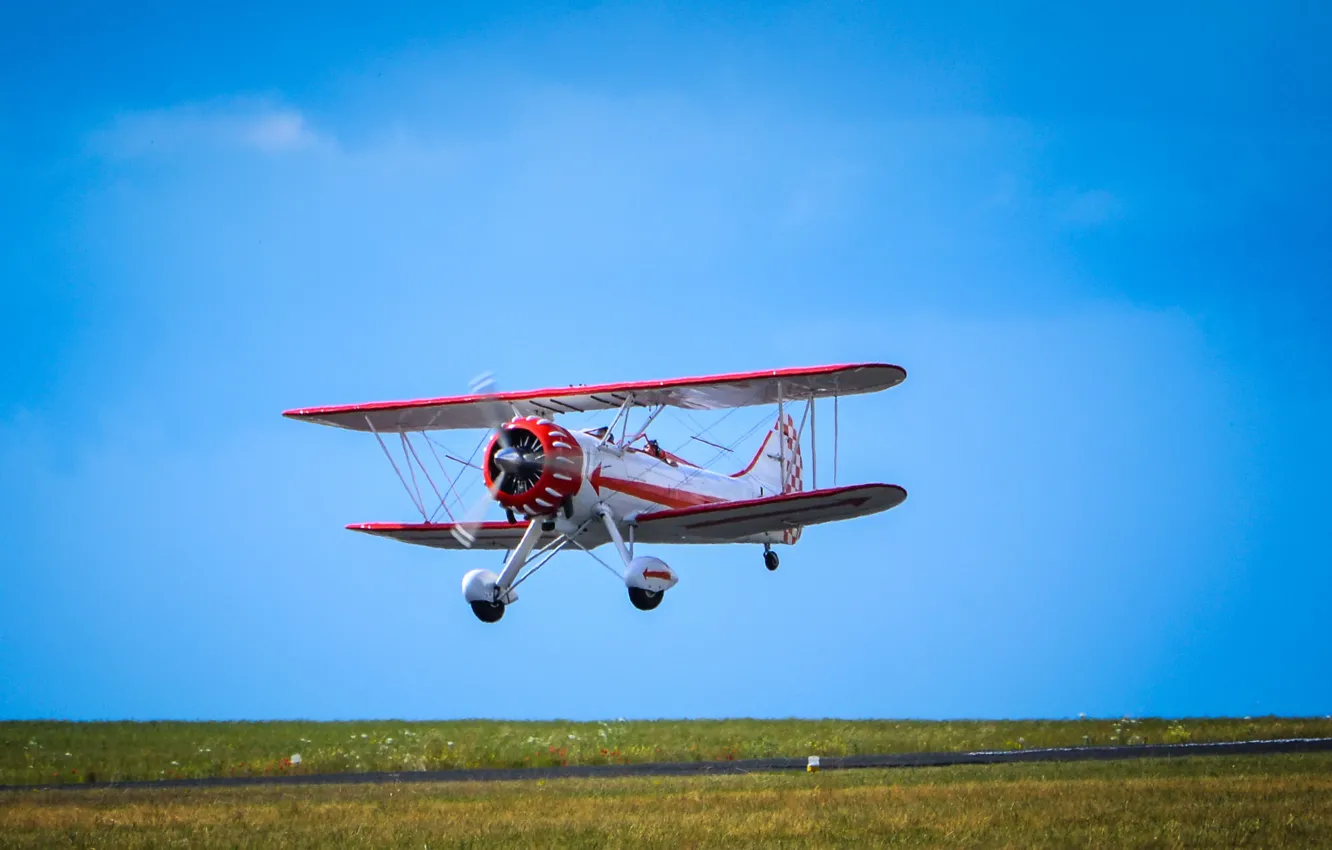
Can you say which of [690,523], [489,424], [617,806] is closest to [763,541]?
[690,523]

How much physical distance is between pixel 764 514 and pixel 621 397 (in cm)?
348

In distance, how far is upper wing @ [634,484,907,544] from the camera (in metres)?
23.6

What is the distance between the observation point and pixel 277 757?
30141 millimetres

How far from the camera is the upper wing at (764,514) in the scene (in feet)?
77.6

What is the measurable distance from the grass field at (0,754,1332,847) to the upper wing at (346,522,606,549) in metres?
5.17

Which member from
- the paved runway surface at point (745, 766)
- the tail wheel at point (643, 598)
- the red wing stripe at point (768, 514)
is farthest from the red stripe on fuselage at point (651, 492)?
the paved runway surface at point (745, 766)

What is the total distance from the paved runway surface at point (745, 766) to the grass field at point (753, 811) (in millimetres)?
1633

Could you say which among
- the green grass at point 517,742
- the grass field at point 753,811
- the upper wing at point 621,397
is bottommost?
the grass field at point 753,811

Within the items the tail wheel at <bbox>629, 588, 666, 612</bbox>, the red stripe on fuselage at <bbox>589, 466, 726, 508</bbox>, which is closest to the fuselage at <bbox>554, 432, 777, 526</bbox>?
the red stripe on fuselage at <bbox>589, 466, 726, 508</bbox>

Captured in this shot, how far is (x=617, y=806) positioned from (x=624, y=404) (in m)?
8.58

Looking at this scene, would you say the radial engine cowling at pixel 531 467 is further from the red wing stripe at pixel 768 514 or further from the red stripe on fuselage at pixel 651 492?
the red wing stripe at pixel 768 514

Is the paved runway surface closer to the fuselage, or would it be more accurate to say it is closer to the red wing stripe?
the red wing stripe

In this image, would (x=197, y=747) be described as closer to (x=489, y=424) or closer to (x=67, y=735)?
(x=67, y=735)

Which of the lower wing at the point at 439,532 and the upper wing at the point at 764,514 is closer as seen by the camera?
the upper wing at the point at 764,514
